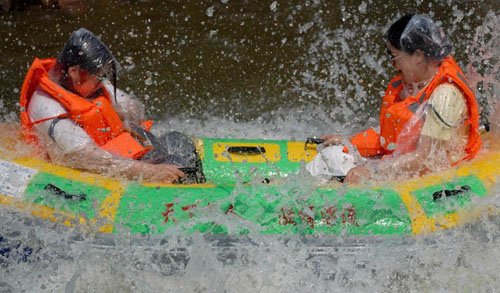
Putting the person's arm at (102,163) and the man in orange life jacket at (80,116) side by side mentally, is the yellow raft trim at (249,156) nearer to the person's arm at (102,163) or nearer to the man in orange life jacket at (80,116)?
the man in orange life jacket at (80,116)

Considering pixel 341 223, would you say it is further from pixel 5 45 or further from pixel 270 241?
pixel 5 45

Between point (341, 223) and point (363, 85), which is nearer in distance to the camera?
point (341, 223)

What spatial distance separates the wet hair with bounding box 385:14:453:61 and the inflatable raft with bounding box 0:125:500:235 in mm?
687

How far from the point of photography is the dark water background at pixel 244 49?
6375 millimetres

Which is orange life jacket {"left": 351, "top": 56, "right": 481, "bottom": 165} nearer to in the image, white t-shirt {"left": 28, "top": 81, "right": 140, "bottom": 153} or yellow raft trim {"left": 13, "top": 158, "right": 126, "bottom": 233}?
yellow raft trim {"left": 13, "top": 158, "right": 126, "bottom": 233}


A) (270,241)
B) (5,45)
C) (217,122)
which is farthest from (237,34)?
(270,241)

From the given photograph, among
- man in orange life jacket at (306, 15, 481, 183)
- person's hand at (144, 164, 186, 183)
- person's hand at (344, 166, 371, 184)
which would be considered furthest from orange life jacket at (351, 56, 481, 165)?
person's hand at (144, 164, 186, 183)

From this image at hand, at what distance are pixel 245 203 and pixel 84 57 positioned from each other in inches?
48.1

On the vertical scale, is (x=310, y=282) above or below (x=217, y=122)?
below

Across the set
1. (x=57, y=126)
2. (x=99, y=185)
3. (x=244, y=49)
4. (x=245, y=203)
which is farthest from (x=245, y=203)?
(x=244, y=49)

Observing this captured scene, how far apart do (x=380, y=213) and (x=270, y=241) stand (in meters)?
0.60

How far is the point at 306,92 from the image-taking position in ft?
21.3

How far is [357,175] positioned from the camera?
371 centimetres

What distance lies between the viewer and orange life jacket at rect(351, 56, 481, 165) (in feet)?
11.8
